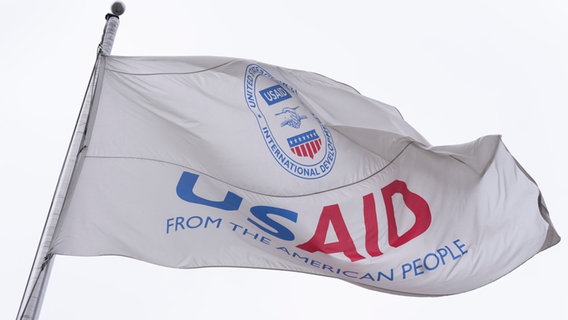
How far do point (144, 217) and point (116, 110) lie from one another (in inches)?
37.7

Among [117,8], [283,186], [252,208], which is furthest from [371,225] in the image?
[117,8]

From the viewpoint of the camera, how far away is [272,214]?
7242mm

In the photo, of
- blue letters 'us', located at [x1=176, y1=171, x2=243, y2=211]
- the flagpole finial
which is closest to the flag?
blue letters 'us', located at [x1=176, y1=171, x2=243, y2=211]

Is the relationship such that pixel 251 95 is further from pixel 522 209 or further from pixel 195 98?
pixel 522 209

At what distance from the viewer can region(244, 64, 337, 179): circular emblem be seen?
24.5ft

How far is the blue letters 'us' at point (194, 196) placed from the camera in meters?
6.93

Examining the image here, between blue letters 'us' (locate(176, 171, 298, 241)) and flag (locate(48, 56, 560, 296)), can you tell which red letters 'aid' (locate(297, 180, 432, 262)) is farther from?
blue letters 'us' (locate(176, 171, 298, 241))

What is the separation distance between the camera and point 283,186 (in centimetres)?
738

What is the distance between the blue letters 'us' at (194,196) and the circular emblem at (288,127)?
0.62 m

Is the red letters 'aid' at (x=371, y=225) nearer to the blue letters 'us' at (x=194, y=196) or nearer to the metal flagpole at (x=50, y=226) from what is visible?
the blue letters 'us' at (x=194, y=196)

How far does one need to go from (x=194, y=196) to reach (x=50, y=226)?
1.42 m

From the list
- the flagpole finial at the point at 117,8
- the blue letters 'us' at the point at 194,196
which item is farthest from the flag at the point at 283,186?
the flagpole finial at the point at 117,8

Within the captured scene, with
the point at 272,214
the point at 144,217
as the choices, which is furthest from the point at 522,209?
the point at 144,217

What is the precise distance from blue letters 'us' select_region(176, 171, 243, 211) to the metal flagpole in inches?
39.9
